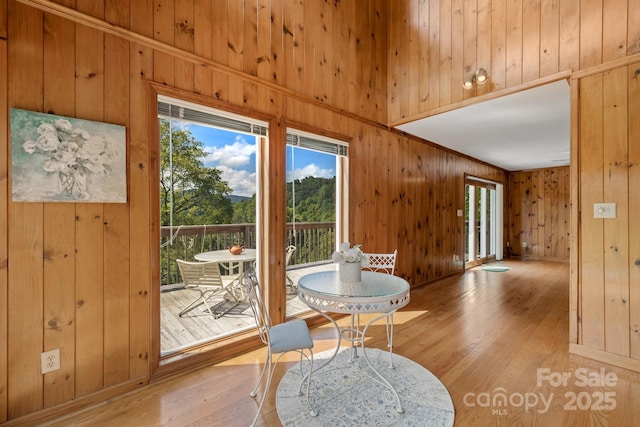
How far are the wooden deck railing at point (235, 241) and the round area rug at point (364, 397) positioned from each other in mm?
1430

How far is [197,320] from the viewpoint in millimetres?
3121

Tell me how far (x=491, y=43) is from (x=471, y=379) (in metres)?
3.27

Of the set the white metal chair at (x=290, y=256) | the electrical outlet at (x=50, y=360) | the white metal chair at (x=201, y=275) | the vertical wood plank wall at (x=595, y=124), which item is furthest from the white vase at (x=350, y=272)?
the vertical wood plank wall at (x=595, y=124)

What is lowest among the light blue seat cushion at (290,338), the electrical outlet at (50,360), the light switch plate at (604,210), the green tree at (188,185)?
the electrical outlet at (50,360)

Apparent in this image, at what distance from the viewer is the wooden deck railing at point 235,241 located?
10.5ft

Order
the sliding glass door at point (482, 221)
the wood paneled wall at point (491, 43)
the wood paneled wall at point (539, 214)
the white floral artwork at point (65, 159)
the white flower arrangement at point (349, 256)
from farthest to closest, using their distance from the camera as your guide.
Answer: the wood paneled wall at point (539, 214), the sliding glass door at point (482, 221), the wood paneled wall at point (491, 43), the white flower arrangement at point (349, 256), the white floral artwork at point (65, 159)

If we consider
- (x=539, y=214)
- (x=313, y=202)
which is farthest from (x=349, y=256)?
(x=539, y=214)

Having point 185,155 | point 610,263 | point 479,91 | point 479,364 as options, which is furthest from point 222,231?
point 610,263

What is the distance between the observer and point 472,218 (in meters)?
6.61

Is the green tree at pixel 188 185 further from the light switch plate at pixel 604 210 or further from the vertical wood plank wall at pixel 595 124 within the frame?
the light switch plate at pixel 604 210

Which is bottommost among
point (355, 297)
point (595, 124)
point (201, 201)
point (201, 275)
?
point (201, 275)

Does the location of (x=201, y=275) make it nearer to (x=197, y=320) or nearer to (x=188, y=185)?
(x=197, y=320)

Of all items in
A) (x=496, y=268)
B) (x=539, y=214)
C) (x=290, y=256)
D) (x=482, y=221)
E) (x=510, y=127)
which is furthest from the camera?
(x=539, y=214)

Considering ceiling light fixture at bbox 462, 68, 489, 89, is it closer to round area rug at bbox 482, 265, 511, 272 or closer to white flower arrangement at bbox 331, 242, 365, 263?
white flower arrangement at bbox 331, 242, 365, 263
